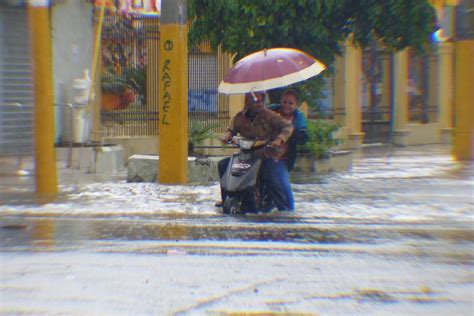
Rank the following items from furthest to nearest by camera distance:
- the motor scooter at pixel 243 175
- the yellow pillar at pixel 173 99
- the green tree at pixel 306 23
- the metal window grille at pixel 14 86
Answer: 1. the metal window grille at pixel 14 86
2. the green tree at pixel 306 23
3. the yellow pillar at pixel 173 99
4. the motor scooter at pixel 243 175

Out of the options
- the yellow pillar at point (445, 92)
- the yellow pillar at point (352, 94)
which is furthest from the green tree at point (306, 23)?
the yellow pillar at point (445, 92)

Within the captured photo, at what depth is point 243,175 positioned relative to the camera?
965 centimetres

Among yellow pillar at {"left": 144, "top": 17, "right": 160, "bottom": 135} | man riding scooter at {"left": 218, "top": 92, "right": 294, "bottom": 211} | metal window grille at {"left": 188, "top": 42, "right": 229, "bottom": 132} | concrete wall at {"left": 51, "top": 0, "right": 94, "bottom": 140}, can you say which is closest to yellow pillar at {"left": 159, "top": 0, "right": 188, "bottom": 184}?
man riding scooter at {"left": 218, "top": 92, "right": 294, "bottom": 211}

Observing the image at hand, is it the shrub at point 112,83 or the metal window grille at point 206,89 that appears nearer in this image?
the shrub at point 112,83

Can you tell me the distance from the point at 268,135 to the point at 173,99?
3307 millimetres

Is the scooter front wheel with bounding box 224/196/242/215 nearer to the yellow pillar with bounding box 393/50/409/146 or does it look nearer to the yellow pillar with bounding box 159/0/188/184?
the yellow pillar with bounding box 159/0/188/184

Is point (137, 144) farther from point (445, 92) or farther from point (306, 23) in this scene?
point (445, 92)

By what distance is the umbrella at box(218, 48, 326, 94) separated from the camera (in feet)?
32.4

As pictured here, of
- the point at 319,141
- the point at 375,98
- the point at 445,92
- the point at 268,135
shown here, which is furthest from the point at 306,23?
the point at 445,92

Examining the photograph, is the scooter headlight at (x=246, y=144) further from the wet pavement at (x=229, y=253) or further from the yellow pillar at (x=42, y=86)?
the yellow pillar at (x=42, y=86)

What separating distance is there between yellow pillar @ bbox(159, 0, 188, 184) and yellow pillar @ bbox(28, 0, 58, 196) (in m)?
2.08

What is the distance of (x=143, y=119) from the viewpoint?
743 inches

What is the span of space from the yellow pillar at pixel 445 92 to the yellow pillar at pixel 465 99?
10647 millimetres

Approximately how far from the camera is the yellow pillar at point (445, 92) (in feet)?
91.4
